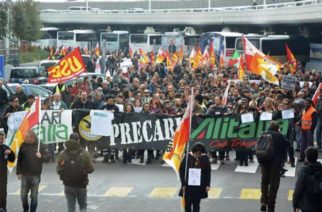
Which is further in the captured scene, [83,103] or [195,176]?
[83,103]

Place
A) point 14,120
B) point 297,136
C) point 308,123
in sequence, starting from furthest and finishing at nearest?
point 297,136 → point 308,123 → point 14,120

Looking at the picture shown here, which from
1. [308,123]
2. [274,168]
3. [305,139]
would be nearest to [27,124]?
[274,168]

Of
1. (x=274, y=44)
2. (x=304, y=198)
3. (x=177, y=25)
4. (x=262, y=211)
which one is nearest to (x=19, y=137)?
(x=262, y=211)

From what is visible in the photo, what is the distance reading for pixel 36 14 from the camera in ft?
242

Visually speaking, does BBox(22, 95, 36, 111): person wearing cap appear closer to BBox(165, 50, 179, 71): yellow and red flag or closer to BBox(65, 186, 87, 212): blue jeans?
BBox(65, 186, 87, 212): blue jeans

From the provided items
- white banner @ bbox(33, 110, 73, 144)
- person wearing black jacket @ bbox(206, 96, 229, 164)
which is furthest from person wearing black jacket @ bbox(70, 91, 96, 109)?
person wearing black jacket @ bbox(206, 96, 229, 164)

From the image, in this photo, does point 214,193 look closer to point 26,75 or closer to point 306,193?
point 306,193

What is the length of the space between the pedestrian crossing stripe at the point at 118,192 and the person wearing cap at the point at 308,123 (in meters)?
5.19

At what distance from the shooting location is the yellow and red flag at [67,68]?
2798 cm

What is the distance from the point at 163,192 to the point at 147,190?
0.40 meters

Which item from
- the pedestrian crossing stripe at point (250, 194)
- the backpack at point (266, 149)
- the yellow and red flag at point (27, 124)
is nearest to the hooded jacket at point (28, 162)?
the yellow and red flag at point (27, 124)

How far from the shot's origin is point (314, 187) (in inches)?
488

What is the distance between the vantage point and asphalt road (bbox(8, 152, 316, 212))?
1644 cm

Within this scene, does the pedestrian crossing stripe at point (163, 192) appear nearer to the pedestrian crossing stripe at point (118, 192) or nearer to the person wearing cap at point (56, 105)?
the pedestrian crossing stripe at point (118, 192)
